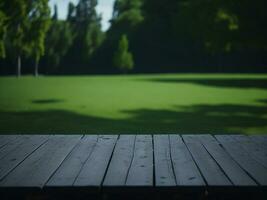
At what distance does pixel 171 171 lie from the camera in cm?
365

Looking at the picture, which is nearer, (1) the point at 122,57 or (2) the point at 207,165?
(2) the point at 207,165

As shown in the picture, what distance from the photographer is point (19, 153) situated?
4.54 metres

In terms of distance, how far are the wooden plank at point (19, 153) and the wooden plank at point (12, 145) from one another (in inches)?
1.4

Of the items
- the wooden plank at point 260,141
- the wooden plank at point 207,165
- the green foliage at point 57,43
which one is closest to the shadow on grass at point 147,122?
the wooden plank at point 260,141

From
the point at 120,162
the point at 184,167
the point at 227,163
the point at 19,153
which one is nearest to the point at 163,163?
the point at 184,167

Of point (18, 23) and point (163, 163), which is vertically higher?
point (18, 23)

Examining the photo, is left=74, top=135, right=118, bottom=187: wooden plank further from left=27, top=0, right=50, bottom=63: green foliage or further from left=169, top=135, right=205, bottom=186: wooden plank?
left=27, top=0, right=50, bottom=63: green foliage

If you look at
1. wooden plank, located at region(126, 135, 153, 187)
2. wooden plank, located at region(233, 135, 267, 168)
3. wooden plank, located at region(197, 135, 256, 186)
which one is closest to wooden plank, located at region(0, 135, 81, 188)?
wooden plank, located at region(126, 135, 153, 187)

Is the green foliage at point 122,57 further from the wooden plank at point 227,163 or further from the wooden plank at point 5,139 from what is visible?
the wooden plank at point 227,163

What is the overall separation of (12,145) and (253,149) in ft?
9.74

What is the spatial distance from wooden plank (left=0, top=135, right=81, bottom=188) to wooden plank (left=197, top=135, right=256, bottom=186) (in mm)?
1591

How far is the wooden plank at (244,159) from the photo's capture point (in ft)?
11.5

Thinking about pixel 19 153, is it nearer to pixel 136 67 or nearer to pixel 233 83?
pixel 233 83
